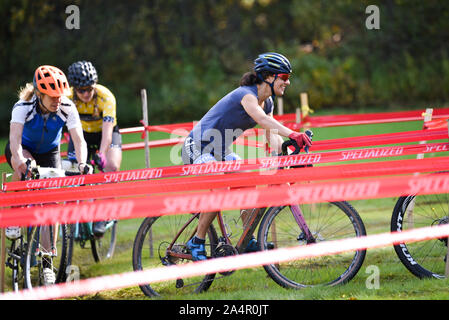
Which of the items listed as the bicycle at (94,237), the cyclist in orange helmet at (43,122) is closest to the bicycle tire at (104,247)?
the bicycle at (94,237)

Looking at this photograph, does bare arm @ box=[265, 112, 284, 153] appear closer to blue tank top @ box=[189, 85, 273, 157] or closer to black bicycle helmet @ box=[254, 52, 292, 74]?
blue tank top @ box=[189, 85, 273, 157]

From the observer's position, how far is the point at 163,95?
92.2 feet

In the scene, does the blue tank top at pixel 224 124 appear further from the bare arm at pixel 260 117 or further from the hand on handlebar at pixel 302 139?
the hand on handlebar at pixel 302 139

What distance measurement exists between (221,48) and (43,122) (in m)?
25.0

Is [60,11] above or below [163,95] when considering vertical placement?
above

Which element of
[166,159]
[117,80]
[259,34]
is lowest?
[166,159]

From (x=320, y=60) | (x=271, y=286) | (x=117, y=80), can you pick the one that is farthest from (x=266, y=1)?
(x=271, y=286)

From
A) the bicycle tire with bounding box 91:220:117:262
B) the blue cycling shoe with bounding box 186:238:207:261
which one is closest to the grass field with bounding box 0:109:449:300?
the bicycle tire with bounding box 91:220:117:262

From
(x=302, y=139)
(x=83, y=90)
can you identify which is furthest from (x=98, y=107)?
(x=302, y=139)

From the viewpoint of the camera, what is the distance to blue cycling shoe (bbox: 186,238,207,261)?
5637mm

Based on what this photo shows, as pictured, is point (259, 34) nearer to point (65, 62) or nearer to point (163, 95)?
point (163, 95)

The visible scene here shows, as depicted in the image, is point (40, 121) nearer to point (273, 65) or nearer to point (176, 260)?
point (176, 260)
